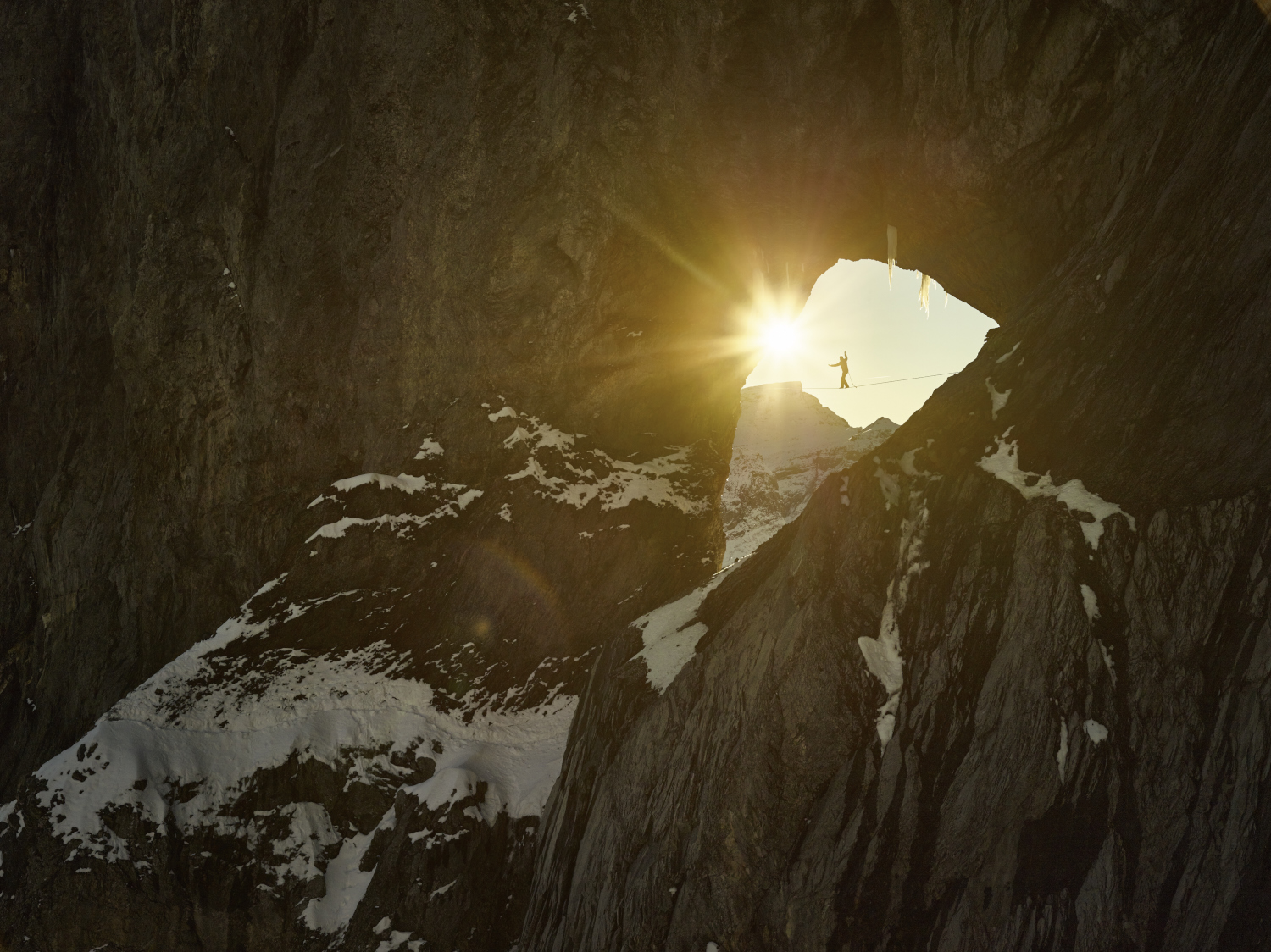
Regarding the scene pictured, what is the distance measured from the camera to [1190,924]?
736cm

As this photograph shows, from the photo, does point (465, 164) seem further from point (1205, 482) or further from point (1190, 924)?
point (1190, 924)

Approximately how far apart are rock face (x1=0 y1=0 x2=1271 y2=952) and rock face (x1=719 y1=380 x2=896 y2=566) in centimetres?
3526

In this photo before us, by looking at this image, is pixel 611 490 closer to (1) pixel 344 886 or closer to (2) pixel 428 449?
(2) pixel 428 449

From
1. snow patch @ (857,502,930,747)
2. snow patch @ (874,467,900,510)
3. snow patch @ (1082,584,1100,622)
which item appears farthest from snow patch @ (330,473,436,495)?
snow patch @ (1082,584,1100,622)

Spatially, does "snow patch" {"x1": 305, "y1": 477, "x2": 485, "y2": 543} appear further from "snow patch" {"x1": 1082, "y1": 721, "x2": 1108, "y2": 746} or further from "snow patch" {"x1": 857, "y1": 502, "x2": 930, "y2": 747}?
"snow patch" {"x1": 1082, "y1": 721, "x2": 1108, "y2": 746}

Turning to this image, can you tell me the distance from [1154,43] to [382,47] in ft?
46.9

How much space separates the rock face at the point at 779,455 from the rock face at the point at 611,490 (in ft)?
116

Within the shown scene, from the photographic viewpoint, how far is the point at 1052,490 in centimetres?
989

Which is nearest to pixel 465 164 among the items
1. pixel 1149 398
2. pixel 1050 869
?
pixel 1149 398

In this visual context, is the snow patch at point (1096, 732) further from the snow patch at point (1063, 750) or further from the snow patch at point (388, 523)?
the snow patch at point (388, 523)

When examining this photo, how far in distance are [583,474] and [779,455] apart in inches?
2065

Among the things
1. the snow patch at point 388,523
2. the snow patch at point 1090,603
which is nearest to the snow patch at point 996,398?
the snow patch at point 1090,603

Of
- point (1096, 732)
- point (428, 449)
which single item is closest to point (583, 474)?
point (428, 449)

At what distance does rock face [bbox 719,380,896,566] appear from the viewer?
58.2m
